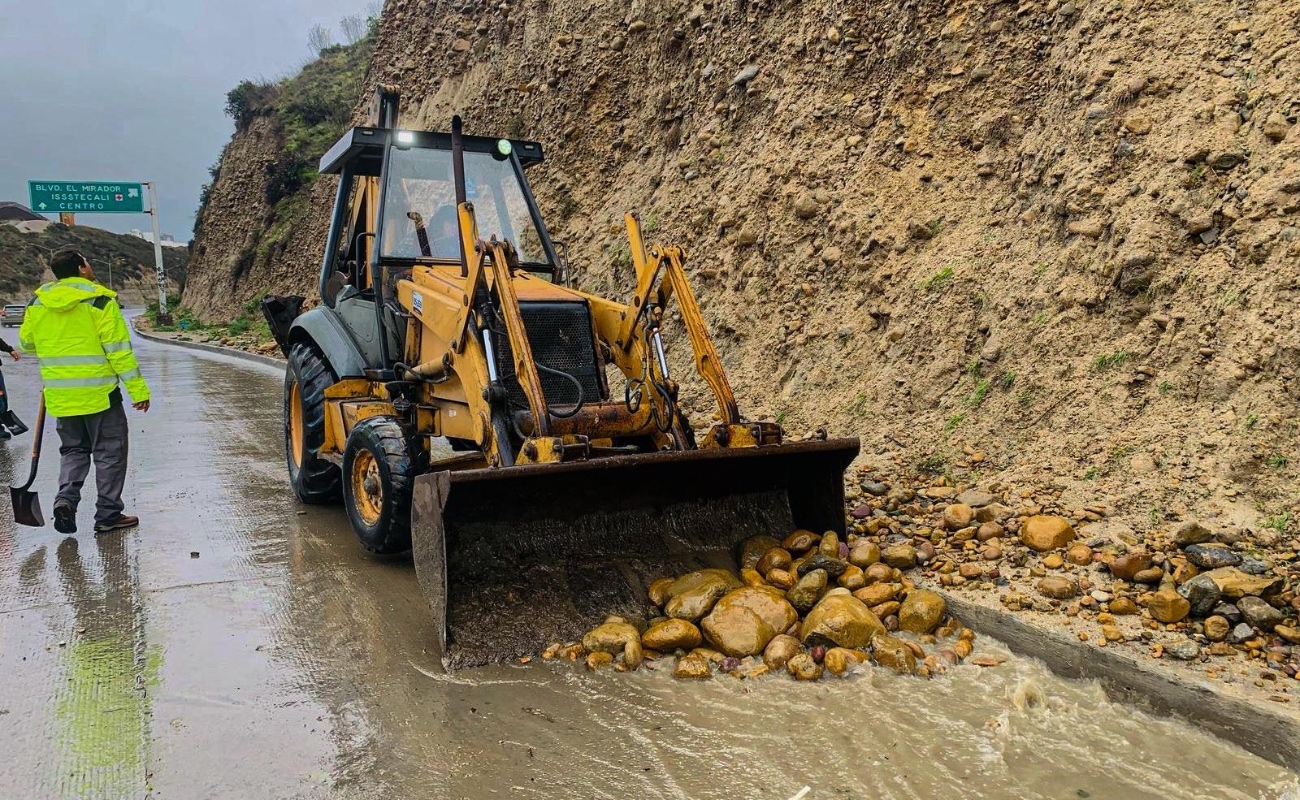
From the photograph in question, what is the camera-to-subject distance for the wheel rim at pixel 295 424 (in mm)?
7074

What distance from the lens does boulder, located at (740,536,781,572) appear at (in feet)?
16.0

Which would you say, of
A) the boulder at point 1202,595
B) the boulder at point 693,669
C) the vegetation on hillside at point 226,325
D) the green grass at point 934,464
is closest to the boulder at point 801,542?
the boulder at point 693,669

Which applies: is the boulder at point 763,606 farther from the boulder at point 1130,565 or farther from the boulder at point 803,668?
the boulder at point 1130,565

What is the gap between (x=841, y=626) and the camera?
409cm

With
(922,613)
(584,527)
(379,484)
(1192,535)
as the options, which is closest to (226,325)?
(379,484)

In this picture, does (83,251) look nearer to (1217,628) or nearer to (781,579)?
(781,579)

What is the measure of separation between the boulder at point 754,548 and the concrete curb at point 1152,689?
1.03 meters

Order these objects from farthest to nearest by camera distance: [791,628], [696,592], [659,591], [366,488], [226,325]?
[226,325], [366,488], [659,591], [696,592], [791,628]

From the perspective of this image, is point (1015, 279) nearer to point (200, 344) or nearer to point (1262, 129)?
point (1262, 129)

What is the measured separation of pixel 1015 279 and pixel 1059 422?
51.2 inches

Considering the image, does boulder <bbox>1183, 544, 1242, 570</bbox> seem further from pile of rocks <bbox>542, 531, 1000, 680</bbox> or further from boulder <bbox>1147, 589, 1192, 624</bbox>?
pile of rocks <bbox>542, 531, 1000, 680</bbox>

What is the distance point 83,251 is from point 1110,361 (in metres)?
95.3

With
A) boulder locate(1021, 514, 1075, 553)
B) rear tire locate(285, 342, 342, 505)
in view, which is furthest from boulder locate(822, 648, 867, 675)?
rear tire locate(285, 342, 342, 505)

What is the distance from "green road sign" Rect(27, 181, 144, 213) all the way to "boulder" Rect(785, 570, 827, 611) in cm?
4282
